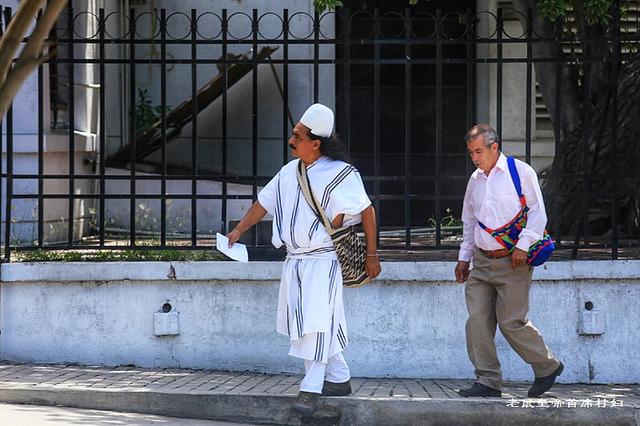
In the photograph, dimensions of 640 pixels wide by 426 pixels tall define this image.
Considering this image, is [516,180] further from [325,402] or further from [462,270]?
[325,402]

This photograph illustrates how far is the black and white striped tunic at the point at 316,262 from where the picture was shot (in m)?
6.34

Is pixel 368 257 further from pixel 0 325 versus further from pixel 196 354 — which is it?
pixel 0 325

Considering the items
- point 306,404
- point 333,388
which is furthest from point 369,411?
point 306,404

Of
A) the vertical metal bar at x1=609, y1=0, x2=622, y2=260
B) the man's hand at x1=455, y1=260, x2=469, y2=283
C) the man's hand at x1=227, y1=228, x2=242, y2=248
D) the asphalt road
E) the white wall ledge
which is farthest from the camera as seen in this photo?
the vertical metal bar at x1=609, y1=0, x2=622, y2=260

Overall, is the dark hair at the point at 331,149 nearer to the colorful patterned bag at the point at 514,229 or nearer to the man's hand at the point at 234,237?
the man's hand at the point at 234,237

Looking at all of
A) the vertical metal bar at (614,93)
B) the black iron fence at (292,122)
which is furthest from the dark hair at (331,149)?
the vertical metal bar at (614,93)

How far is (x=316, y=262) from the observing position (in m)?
6.39

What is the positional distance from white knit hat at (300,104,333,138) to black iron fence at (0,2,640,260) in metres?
1.22

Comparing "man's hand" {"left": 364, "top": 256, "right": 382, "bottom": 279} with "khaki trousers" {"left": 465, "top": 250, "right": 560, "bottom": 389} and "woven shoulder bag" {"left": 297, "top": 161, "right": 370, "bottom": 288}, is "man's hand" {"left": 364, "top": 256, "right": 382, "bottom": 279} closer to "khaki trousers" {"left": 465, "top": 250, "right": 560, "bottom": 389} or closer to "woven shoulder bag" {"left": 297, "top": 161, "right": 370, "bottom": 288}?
"woven shoulder bag" {"left": 297, "top": 161, "right": 370, "bottom": 288}

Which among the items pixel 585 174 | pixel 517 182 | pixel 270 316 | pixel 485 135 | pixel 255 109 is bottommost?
pixel 270 316

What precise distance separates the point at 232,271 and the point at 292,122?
389 cm

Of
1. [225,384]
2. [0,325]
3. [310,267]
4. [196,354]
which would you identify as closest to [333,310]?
[310,267]

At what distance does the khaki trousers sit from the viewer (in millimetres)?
6535

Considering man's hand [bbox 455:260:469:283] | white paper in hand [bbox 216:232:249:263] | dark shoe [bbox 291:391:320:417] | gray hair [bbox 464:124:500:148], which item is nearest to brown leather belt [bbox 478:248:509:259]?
man's hand [bbox 455:260:469:283]
